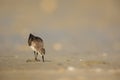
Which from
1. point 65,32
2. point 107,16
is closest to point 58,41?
point 65,32

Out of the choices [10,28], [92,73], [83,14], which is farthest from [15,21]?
[92,73]

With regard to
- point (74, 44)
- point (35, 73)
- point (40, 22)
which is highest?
point (40, 22)

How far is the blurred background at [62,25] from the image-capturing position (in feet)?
11.3

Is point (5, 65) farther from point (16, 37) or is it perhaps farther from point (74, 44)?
point (74, 44)

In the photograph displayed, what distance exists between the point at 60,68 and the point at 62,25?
46cm

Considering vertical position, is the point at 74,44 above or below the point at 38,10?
below

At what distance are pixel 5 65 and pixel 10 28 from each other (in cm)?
38

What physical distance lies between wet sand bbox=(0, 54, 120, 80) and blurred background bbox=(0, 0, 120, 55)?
7 cm

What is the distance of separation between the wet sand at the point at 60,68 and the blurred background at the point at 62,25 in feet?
0.24

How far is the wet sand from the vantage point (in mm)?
3354

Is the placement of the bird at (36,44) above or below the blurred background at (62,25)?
below

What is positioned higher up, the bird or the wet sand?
the bird

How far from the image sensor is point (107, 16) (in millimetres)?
3570

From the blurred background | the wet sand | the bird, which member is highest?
the blurred background
